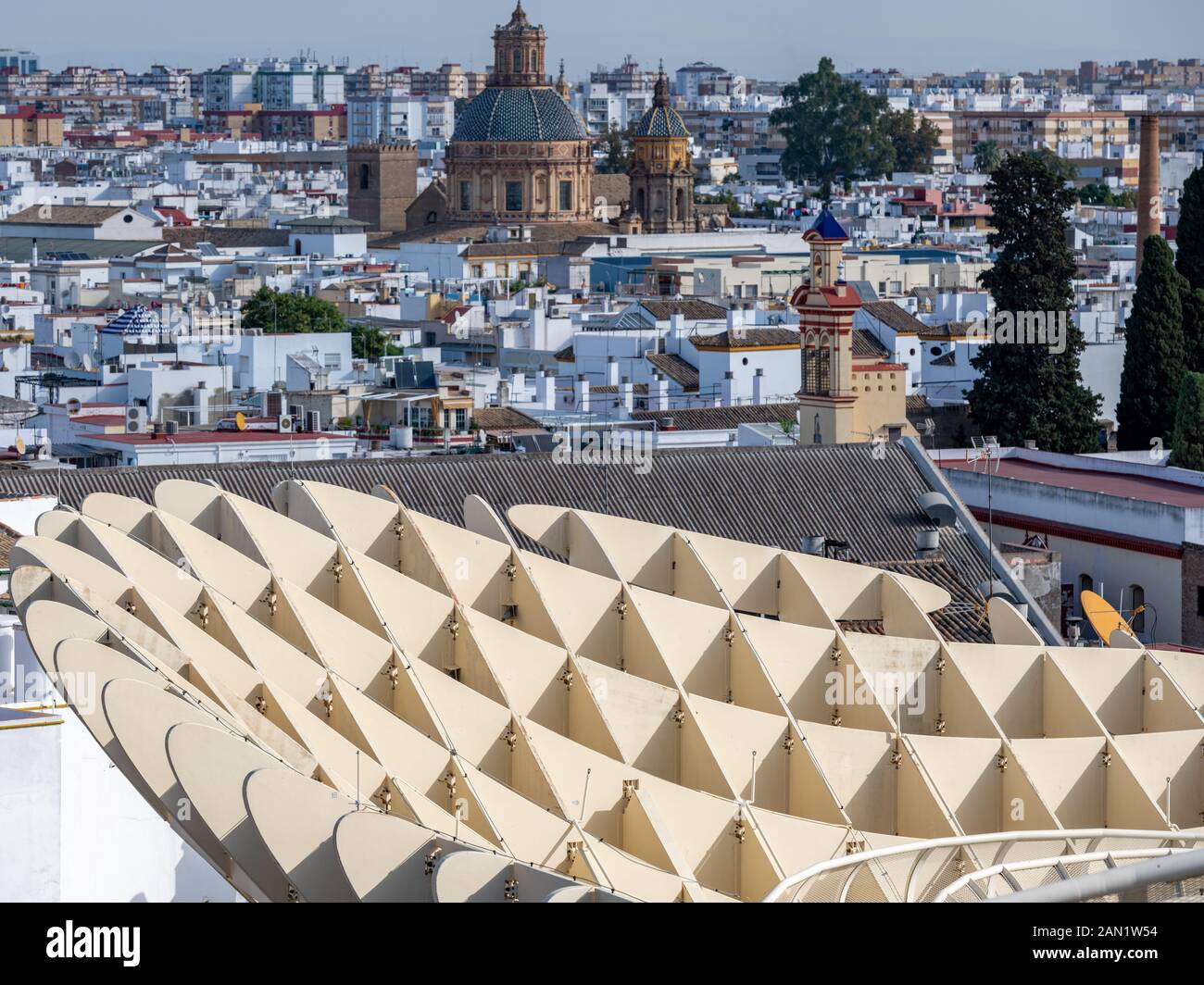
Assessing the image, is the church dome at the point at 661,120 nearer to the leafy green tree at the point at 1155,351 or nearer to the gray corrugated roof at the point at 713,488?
the leafy green tree at the point at 1155,351

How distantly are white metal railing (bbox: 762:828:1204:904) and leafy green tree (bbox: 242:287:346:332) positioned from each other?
32.7 m

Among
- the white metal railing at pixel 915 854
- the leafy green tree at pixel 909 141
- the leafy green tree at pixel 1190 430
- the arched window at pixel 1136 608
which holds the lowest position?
the arched window at pixel 1136 608

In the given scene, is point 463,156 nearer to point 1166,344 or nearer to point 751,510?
point 1166,344

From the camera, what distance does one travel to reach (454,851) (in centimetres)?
862

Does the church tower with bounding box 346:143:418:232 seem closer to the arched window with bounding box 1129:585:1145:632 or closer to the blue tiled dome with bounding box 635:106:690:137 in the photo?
the blue tiled dome with bounding box 635:106:690:137

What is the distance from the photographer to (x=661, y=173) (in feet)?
233

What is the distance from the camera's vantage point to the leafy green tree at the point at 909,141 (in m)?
102

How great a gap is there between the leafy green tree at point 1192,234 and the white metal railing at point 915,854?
2432 centimetres

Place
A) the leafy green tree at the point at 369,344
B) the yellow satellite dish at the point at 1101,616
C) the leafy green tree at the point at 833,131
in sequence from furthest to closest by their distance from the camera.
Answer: the leafy green tree at the point at 833,131 → the leafy green tree at the point at 369,344 → the yellow satellite dish at the point at 1101,616

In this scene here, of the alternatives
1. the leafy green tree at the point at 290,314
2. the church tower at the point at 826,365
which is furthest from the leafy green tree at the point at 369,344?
the church tower at the point at 826,365

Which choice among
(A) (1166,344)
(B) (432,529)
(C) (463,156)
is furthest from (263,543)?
(C) (463,156)

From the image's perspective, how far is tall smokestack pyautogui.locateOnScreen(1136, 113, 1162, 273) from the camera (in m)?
40.2

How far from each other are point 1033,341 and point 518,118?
42.4 meters

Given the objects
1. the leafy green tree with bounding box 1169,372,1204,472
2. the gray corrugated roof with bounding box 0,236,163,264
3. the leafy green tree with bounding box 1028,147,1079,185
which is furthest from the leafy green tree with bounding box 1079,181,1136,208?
the leafy green tree with bounding box 1169,372,1204,472
